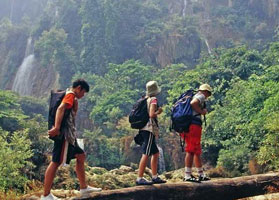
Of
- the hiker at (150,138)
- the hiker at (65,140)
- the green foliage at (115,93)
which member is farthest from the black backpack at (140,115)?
the green foliage at (115,93)

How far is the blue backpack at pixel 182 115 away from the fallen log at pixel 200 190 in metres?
0.85

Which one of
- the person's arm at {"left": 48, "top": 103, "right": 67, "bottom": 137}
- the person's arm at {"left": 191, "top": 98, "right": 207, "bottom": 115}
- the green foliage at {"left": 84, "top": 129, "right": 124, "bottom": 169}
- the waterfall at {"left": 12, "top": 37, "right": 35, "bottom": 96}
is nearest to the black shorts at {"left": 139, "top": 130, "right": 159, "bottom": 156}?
the person's arm at {"left": 191, "top": 98, "right": 207, "bottom": 115}

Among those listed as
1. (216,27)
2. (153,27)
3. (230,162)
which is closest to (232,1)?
(216,27)

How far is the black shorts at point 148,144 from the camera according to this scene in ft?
16.5

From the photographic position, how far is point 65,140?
4.60 meters

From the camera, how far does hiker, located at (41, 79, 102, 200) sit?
177 inches

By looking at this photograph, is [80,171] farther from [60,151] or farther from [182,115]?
[182,115]

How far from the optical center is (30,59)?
3875cm

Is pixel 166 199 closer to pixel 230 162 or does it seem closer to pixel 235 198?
pixel 235 198

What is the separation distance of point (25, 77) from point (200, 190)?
35728mm

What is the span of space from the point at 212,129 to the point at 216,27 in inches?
941

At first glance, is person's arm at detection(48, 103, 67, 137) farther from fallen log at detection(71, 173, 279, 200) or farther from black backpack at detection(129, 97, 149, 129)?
black backpack at detection(129, 97, 149, 129)

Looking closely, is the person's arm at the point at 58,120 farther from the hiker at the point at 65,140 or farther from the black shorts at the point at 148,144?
the black shorts at the point at 148,144

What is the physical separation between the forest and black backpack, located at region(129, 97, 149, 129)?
526 centimetres
